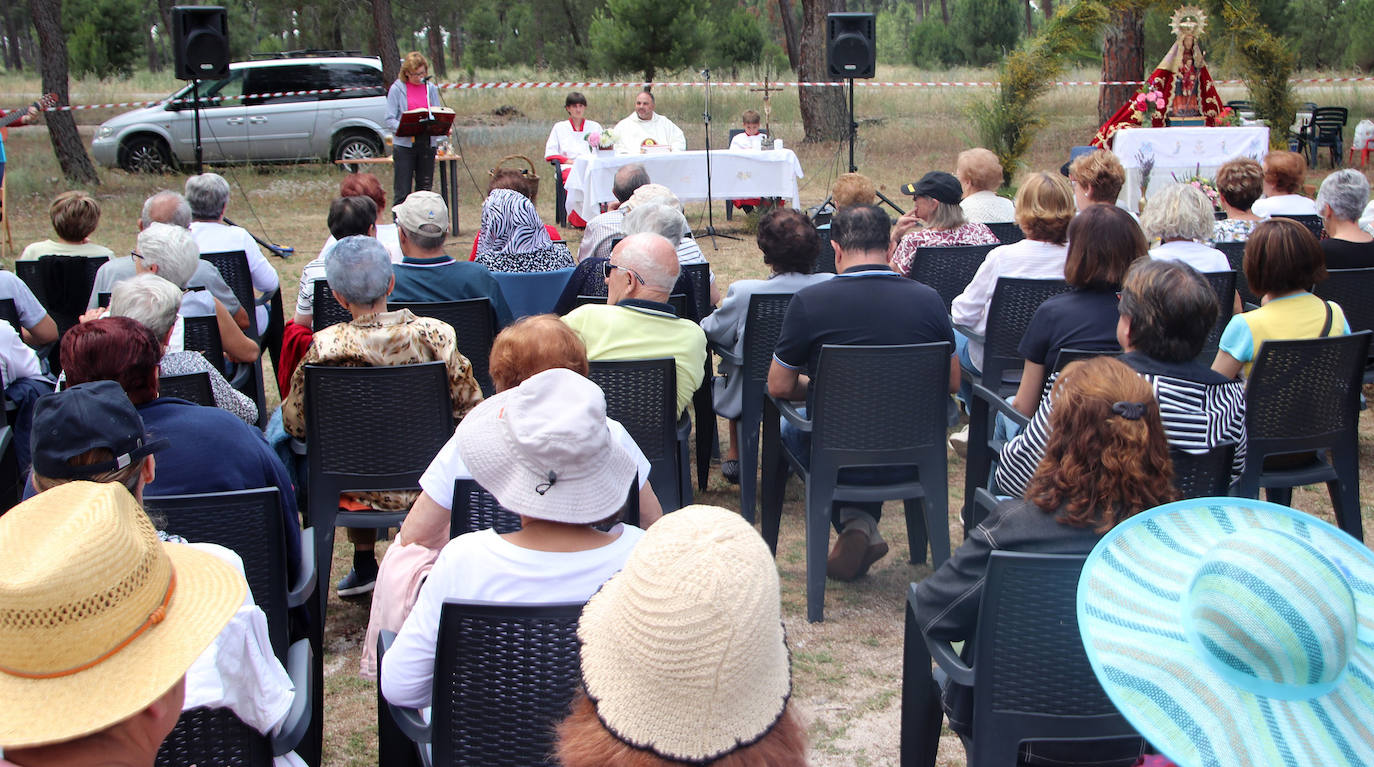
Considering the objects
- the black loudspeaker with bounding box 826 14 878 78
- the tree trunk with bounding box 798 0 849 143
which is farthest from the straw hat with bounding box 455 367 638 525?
the tree trunk with bounding box 798 0 849 143

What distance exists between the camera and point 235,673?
73.4 inches

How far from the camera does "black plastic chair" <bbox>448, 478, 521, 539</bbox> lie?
246 centimetres

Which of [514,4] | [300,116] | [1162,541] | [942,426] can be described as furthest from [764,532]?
[514,4]

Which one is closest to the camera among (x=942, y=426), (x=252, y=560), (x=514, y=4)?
(x=252, y=560)

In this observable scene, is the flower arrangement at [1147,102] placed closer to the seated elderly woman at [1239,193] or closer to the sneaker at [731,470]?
the seated elderly woman at [1239,193]

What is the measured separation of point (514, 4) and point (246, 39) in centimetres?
1065

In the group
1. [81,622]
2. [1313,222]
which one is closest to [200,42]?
[1313,222]

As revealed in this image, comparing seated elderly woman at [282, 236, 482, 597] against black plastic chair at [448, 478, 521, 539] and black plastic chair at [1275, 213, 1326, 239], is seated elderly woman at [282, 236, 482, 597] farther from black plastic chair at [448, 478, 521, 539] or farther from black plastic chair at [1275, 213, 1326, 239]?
Result: black plastic chair at [1275, 213, 1326, 239]

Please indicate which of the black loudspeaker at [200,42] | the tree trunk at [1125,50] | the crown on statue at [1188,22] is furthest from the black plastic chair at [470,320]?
the tree trunk at [1125,50]

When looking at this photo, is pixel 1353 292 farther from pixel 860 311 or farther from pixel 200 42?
pixel 200 42

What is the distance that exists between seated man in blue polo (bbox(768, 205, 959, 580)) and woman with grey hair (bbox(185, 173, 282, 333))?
272cm

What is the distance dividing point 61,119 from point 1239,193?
13856mm

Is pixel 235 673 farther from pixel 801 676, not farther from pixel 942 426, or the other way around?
pixel 942 426

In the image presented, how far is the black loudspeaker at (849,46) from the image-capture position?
10.6 m
